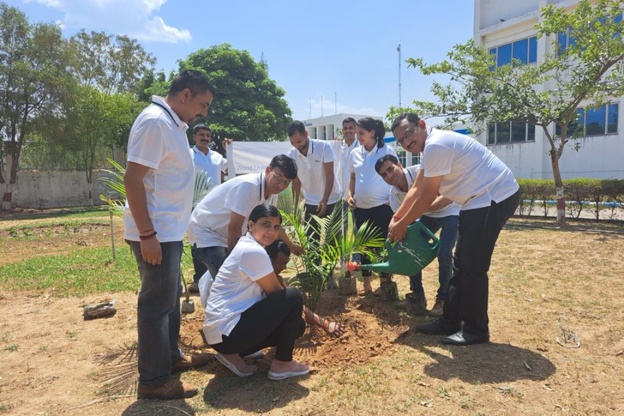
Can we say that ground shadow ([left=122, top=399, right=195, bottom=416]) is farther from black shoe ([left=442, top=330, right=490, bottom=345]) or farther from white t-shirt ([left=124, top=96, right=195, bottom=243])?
black shoe ([left=442, top=330, right=490, bottom=345])

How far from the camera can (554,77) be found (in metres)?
10.8

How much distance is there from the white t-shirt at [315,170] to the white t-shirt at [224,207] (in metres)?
1.31

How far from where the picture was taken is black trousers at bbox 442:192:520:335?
3105mm

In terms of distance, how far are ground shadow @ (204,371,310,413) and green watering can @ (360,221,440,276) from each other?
47.7 inches

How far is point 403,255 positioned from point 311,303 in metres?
0.90

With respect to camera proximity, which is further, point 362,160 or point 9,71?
point 9,71

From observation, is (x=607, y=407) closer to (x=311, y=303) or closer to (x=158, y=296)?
(x=311, y=303)

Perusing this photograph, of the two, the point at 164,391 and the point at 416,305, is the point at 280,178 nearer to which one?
the point at 164,391

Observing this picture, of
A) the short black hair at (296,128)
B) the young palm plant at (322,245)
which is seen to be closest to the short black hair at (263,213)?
the young palm plant at (322,245)

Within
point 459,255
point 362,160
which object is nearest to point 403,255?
point 459,255

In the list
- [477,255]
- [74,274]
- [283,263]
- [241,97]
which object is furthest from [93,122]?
[477,255]

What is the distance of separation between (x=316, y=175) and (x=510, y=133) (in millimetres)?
17302

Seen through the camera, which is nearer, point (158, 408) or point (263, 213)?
point (158, 408)

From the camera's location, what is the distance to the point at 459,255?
3260 mm
